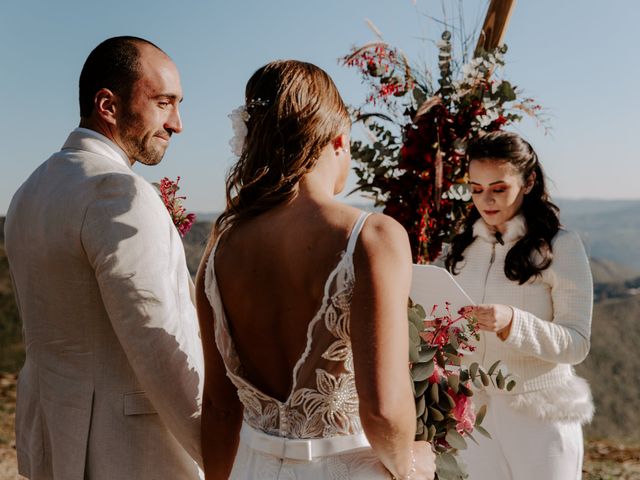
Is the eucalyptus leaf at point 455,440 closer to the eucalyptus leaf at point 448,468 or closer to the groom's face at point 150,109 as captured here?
the eucalyptus leaf at point 448,468

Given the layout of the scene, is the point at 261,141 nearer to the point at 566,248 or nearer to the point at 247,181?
the point at 247,181

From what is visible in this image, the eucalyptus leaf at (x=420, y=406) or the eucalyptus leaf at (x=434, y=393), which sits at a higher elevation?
the eucalyptus leaf at (x=434, y=393)

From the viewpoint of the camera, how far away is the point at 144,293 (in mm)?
2094

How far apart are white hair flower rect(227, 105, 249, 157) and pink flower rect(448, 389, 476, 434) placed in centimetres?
91

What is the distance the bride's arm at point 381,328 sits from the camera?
1.56 metres

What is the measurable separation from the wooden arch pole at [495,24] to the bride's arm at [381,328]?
1869 millimetres

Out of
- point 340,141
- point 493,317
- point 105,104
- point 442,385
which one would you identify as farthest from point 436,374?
point 105,104

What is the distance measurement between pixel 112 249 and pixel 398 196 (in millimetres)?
1444

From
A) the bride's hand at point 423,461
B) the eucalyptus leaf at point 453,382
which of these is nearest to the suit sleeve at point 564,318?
the eucalyptus leaf at point 453,382

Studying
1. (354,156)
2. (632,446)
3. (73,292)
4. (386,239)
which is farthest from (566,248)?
(632,446)

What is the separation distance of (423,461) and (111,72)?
1.58 m

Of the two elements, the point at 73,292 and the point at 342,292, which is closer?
the point at 342,292

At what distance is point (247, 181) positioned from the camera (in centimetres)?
177

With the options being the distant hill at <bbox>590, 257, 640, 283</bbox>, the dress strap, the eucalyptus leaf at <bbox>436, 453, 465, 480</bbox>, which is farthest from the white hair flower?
the distant hill at <bbox>590, 257, 640, 283</bbox>
